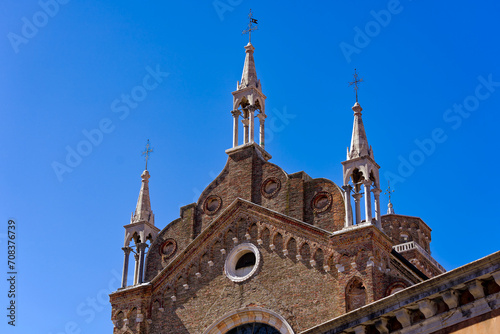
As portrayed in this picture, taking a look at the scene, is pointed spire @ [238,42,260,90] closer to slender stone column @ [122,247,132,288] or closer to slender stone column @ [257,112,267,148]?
slender stone column @ [257,112,267,148]

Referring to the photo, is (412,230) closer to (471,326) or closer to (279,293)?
(279,293)

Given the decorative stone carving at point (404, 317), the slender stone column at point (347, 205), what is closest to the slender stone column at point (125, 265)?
the slender stone column at point (347, 205)

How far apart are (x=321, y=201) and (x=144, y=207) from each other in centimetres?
831

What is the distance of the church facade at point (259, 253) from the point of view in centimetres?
2981

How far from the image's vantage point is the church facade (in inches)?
1174

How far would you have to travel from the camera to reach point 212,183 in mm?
35469

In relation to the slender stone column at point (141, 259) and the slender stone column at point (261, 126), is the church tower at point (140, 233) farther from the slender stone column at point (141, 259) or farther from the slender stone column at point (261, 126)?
the slender stone column at point (261, 126)

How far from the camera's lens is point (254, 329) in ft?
102

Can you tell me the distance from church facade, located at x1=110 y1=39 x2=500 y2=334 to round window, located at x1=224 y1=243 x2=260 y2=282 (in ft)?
0.12

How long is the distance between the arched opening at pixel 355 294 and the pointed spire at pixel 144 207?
1027 centimetres

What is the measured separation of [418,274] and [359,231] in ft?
9.92

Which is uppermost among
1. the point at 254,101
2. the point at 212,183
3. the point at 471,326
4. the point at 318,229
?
the point at 254,101

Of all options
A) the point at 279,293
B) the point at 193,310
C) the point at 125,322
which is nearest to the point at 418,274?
the point at 279,293

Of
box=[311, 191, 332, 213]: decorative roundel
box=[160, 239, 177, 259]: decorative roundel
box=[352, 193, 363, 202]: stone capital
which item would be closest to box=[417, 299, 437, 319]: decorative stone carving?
box=[352, 193, 363, 202]: stone capital
